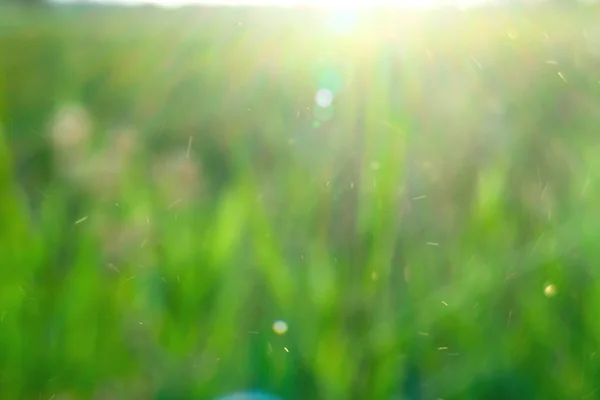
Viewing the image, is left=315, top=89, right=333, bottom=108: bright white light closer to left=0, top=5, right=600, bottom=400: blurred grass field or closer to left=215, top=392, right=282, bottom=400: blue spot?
left=0, top=5, right=600, bottom=400: blurred grass field

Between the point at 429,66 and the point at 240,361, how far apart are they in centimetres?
47

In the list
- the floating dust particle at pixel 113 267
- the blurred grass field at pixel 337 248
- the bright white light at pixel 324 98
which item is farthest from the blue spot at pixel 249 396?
the bright white light at pixel 324 98

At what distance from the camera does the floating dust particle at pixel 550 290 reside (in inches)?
19.9

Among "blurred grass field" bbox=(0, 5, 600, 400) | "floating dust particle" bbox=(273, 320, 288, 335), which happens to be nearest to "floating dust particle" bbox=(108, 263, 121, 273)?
"blurred grass field" bbox=(0, 5, 600, 400)

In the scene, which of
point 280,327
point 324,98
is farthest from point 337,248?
point 324,98

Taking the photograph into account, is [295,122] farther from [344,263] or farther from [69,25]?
[69,25]

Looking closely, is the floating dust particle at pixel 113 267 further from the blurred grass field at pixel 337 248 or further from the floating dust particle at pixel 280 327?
the floating dust particle at pixel 280 327

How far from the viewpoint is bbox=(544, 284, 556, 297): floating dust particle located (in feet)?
1.66

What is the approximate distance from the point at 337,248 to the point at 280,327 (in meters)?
0.10

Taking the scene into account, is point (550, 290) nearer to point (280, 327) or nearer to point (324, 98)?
Answer: point (280, 327)

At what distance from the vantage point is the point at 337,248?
55 cm

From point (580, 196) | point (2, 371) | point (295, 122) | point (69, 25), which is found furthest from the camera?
point (69, 25)

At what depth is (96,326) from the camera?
0.47m

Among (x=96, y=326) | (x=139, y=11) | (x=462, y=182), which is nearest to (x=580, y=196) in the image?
(x=462, y=182)
